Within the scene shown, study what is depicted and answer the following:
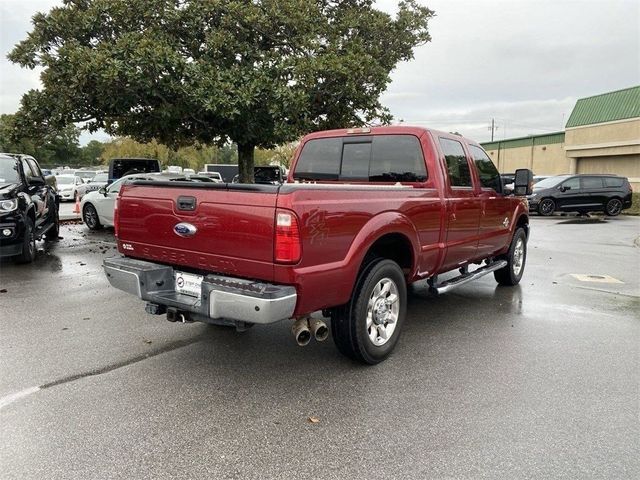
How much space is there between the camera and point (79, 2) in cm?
1130

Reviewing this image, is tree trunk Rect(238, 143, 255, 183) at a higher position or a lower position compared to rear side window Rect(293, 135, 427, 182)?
higher

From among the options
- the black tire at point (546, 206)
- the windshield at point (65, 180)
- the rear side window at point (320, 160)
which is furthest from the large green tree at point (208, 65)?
the windshield at point (65, 180)

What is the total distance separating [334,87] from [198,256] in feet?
27.3

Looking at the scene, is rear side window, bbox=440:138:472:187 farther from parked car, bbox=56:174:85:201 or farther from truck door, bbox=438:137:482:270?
parked car, bbox=56:174:85:201

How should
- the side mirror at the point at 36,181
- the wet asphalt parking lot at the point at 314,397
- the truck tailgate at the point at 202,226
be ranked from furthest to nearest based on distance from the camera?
the side mirror at the point at 36,181
the truck tailgate at the point at 202,226
the wet asphalt parking lot at the point at 314,397

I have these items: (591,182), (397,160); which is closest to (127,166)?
(397,160)

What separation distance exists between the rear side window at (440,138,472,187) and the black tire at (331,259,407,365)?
150 cm

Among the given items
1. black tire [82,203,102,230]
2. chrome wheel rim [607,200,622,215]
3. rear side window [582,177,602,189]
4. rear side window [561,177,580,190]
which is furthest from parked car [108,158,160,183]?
chrome wheel rim [607,200,622,215]

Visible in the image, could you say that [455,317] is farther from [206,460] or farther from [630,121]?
[630,121]

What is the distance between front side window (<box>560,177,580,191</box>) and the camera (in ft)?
66.2

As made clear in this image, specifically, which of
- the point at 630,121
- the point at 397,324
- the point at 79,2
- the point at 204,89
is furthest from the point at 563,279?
the point at 630,121

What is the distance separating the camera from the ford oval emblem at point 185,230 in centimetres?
360

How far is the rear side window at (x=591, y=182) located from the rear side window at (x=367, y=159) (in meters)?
18.3

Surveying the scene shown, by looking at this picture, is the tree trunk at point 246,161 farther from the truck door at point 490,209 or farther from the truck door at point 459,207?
the truck door at point 459,207
